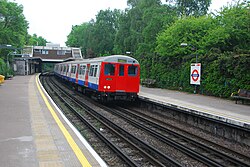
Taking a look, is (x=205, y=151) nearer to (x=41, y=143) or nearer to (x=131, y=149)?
(x=131, y=149)

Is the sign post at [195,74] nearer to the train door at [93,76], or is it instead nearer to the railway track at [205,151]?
the train door at [93,76]

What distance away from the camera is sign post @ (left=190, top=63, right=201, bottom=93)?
19.6m

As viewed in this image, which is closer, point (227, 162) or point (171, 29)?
point (227, 162)

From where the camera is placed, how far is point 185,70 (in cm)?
2238

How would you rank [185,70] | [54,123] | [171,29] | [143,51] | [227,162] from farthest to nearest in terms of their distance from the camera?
1. [143,51]
2. [171,29]
3. [185,70]
4. [54,123]
5. [227,162]

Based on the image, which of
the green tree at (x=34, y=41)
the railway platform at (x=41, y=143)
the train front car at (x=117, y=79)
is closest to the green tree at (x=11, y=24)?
the train front car at (x=117, y=79)

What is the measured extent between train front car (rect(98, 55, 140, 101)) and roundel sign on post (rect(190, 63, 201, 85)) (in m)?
5.35

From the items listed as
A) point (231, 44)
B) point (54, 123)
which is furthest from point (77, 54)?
point (54, 123)

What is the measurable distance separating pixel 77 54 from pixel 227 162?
59075 millimetres

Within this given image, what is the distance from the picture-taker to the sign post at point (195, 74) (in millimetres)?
19556

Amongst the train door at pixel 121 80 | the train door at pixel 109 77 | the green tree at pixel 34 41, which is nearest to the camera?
the train door at pixel 109 77

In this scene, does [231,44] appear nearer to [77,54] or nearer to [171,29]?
[171,29]

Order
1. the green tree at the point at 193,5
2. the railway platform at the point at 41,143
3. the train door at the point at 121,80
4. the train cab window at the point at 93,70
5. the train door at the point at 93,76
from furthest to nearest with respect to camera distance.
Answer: the green tree at the point at 193,5, the train cab window at the point at 93,70, the train door at the point at 93,76, the train door at the point at 121,80, the railway platform at the point at 41,143

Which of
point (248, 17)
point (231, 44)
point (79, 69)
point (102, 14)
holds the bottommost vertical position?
point (79, 69)
